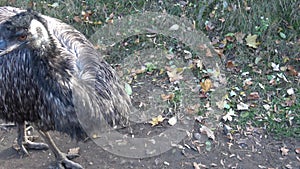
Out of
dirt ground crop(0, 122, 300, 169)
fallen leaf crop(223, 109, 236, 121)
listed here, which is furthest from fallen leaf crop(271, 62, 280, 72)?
dirt ground crop(0, 122, 300, 169)

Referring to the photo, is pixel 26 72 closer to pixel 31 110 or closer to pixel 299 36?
pixel 31 110

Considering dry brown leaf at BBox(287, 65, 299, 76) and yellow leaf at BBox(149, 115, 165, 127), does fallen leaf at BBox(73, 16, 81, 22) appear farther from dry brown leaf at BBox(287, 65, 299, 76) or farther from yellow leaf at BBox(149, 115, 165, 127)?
dry brown leaf at BBox(287, 65, 299, 76)

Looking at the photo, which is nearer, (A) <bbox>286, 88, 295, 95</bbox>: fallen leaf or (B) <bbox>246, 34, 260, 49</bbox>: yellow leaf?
(A) <bbox>286, 88, 295, 95</bbox>: fallen leaf

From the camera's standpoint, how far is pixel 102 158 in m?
5.11

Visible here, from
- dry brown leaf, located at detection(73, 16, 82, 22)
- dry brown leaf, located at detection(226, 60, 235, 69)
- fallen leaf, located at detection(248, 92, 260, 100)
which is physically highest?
dry brown leaf, located at detection(73, 16, 82, 22)

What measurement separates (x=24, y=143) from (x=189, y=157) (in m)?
1.70

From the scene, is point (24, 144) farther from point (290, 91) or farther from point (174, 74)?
point (290, 91)

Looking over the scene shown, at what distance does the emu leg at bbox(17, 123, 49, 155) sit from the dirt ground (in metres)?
0.05

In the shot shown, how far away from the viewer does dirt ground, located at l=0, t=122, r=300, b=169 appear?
5.04 metres

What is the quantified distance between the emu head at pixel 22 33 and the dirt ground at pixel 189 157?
148 centimetres

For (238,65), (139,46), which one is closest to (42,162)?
Answer: (139,46)

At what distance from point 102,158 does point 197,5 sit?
2.80 m

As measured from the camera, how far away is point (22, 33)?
3.89 m

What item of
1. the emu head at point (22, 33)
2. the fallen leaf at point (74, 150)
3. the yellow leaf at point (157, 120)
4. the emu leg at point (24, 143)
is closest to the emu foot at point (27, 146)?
the emu leg at point (24, 143)
